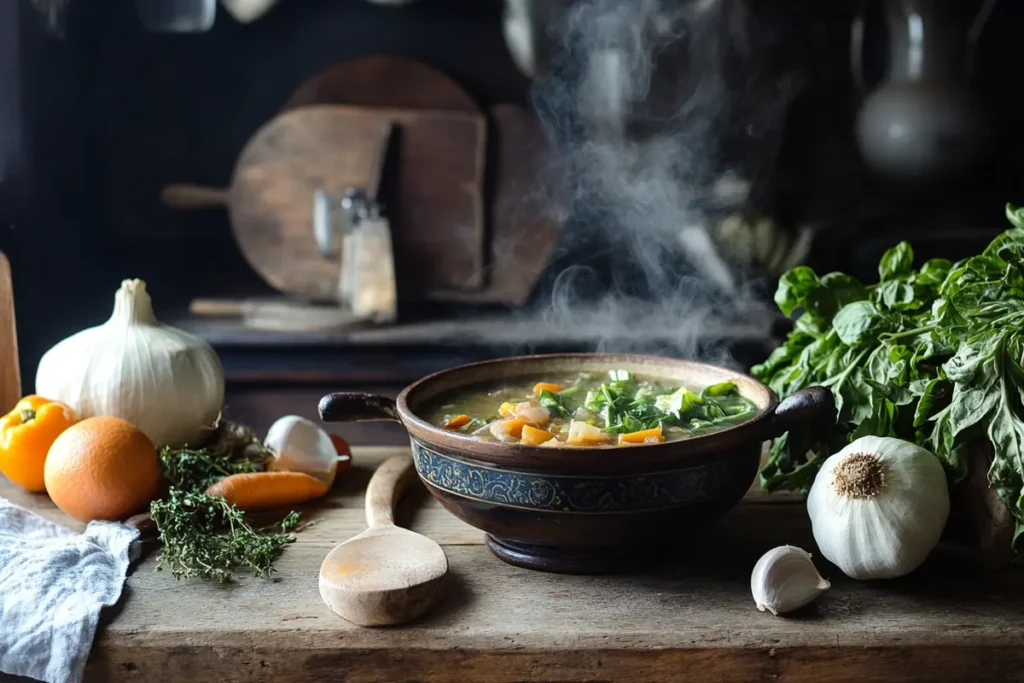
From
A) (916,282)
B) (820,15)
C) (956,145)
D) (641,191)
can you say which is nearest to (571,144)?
(641,191)

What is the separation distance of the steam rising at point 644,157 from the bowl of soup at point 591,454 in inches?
62.3

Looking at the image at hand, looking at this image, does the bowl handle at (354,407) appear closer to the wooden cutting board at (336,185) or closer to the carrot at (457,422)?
the carrot at (457,422)

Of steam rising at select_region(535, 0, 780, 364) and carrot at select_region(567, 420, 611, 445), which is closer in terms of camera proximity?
carrot at select_region(567, 420, 611, 445)

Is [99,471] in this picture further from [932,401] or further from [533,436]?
[932,401]

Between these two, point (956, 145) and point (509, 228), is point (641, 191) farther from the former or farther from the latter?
point (956, 145)

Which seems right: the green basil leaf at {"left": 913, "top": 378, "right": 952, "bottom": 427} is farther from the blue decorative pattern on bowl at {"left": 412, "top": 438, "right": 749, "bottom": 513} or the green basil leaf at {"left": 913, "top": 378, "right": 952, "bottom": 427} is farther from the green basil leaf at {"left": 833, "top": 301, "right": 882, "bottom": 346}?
the blue decorative pattern on bowl at {"left": 412, "top": 438, "right": 749, "bottom": 513}

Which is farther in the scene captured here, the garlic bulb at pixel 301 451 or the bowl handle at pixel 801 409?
the garlic bulb at pixel 301 451

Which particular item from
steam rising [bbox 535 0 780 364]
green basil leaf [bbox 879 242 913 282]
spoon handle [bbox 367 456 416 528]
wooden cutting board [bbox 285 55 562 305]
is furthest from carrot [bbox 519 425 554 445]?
wooden cutting board [bbox 285 55 562 305]

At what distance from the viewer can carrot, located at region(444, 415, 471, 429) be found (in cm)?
129

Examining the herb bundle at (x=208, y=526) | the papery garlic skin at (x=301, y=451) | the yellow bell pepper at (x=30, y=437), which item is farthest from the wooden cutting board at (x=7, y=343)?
the papery garlic skin at (x=301, y=451)

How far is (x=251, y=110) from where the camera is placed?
3369mm

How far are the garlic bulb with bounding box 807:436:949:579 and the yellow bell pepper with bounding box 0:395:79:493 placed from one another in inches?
42.1

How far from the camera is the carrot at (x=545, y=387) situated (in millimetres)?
1408

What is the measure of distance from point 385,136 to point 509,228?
497 millimetres
